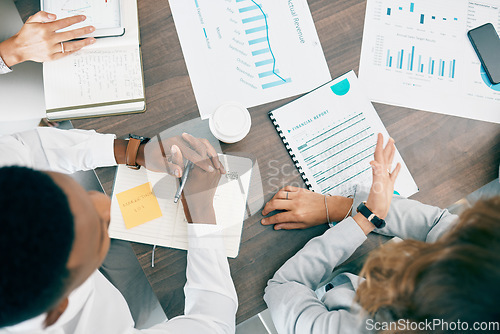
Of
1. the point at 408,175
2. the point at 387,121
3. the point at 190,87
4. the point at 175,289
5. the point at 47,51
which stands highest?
the point at 47,51

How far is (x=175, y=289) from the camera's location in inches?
32.5

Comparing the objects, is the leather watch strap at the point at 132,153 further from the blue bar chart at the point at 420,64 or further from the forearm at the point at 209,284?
the blue bar chart at the point at 420,64

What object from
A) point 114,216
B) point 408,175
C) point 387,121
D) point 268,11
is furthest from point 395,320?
point 268,11

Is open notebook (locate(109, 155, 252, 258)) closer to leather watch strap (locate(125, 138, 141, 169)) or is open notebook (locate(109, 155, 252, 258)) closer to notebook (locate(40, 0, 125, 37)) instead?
leather watch strap (locate(125, 138, 141, 169))

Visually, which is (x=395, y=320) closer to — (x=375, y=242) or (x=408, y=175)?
(x=375, y=242)

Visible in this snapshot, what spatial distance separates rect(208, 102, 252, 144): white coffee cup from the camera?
807 millimetres

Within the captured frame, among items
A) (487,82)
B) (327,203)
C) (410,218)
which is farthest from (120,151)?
(487,82)

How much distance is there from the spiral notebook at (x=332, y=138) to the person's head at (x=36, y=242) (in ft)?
1.85

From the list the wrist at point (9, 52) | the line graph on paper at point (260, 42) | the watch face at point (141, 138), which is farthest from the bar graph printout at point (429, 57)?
the wrist at point (9, 52)

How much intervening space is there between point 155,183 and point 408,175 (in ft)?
2.23

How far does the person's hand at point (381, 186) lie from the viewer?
2.74ft

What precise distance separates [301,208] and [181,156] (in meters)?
0.33

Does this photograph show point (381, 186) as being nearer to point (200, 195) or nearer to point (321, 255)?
point (321, 255)

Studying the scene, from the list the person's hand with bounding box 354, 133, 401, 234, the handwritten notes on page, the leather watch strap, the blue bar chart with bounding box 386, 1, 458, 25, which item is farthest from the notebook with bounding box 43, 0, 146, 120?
the blue bar chart with bounding box 386, 1, 458, 25
